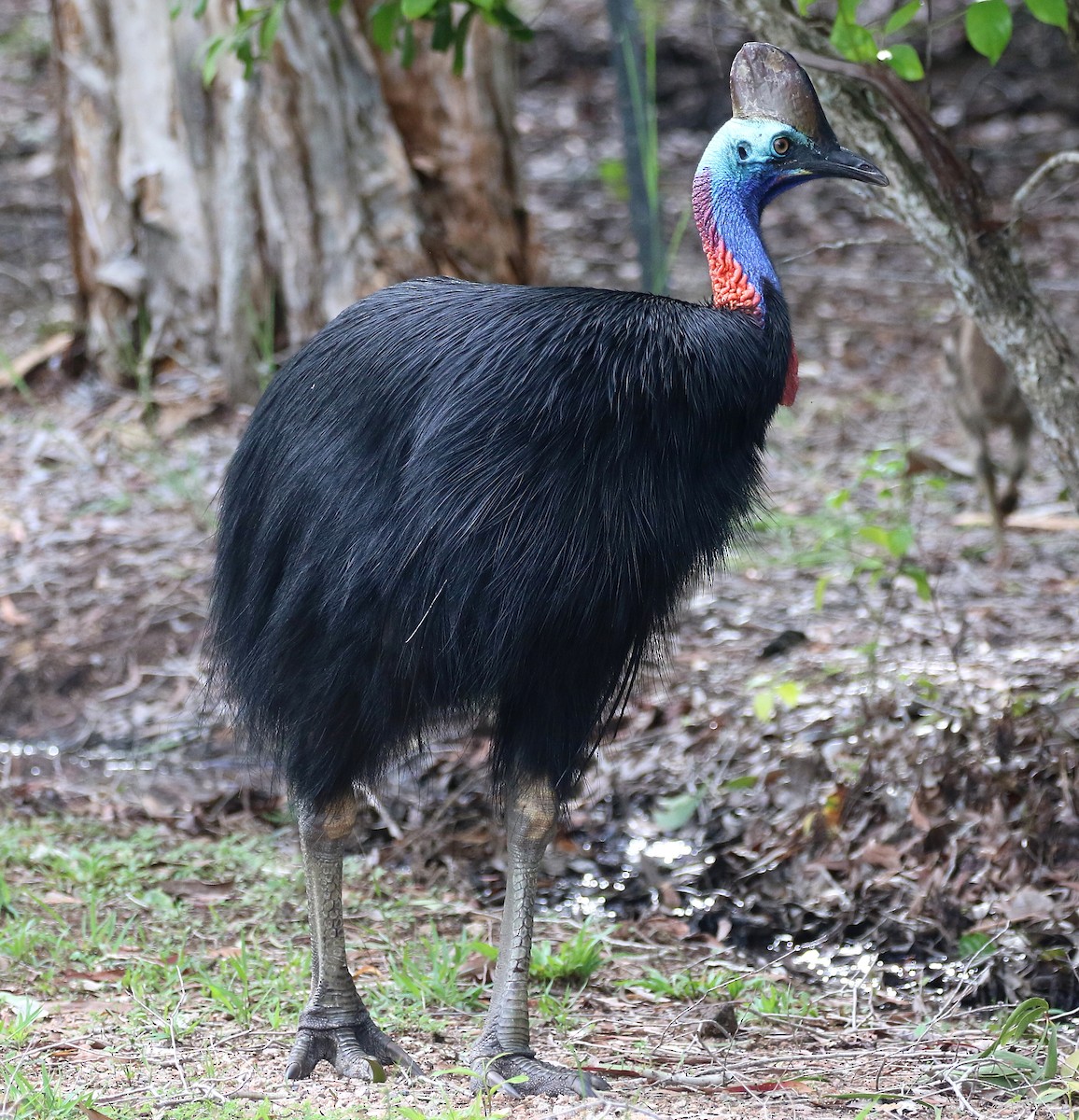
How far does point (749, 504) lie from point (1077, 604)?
2729 millimetres

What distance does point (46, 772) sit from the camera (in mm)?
4453

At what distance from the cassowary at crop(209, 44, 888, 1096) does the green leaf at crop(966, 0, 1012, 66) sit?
0.32 meters

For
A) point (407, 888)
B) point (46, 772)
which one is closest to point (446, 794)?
point (407, 888)

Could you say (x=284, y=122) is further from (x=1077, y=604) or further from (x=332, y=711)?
(x=332, y=711)

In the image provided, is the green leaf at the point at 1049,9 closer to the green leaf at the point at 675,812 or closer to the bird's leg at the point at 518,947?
the bird's leg at the point at 518,947

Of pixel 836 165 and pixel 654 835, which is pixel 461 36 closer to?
pixel 836 165

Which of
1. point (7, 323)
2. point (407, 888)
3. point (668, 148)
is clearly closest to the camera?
point (407, 888)

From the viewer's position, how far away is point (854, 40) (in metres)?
2.96

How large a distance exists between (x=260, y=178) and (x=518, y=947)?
4167mm

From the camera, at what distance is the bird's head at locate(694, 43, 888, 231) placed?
2637 mm

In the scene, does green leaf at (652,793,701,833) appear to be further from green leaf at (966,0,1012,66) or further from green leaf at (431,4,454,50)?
green leaf at (966,0,1012,66)

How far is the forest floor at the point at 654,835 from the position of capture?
9.30 ft

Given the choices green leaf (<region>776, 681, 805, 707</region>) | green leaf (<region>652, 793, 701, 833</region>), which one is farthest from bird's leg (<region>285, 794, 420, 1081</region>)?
green leaf (<region>776, 681, 805, 707</region>)

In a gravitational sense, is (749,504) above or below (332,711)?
above
